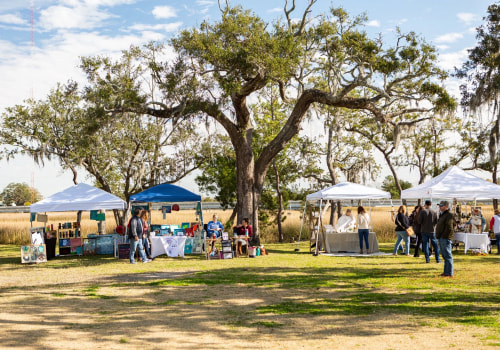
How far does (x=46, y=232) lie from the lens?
17.2 meters

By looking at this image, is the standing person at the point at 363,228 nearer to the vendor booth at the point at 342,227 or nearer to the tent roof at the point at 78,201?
the vendor booth at the point at 342,227

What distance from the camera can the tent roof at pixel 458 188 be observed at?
1602 cm

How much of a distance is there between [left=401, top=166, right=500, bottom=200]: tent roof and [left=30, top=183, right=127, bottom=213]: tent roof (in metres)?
9.67

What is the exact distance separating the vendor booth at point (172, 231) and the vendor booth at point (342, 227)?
3.92 m

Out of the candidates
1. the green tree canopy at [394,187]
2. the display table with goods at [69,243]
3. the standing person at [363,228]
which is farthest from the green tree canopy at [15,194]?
the standing person at [363,228]

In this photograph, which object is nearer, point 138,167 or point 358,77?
point 358,77

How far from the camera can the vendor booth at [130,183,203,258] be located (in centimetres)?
1595

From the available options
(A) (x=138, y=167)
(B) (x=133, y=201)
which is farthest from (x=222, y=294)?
(A) (x=138, y=167)

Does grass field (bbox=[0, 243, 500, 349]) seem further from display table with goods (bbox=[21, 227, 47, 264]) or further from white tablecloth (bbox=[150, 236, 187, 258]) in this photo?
white tablecloth (bbox=[150, 236, 187, 258])

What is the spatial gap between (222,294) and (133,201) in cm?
862

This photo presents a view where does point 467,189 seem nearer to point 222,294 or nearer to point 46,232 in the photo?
point 222,294

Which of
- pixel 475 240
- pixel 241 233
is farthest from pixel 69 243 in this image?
pixel 475 240

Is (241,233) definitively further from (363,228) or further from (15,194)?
(15,194)

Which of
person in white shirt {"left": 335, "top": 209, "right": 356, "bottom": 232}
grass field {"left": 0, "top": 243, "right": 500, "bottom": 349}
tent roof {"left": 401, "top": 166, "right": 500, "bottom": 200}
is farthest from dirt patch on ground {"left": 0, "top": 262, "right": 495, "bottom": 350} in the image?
person in white shirt {"left": 335, "top": 209, "right": 356, "bottom": 232}
